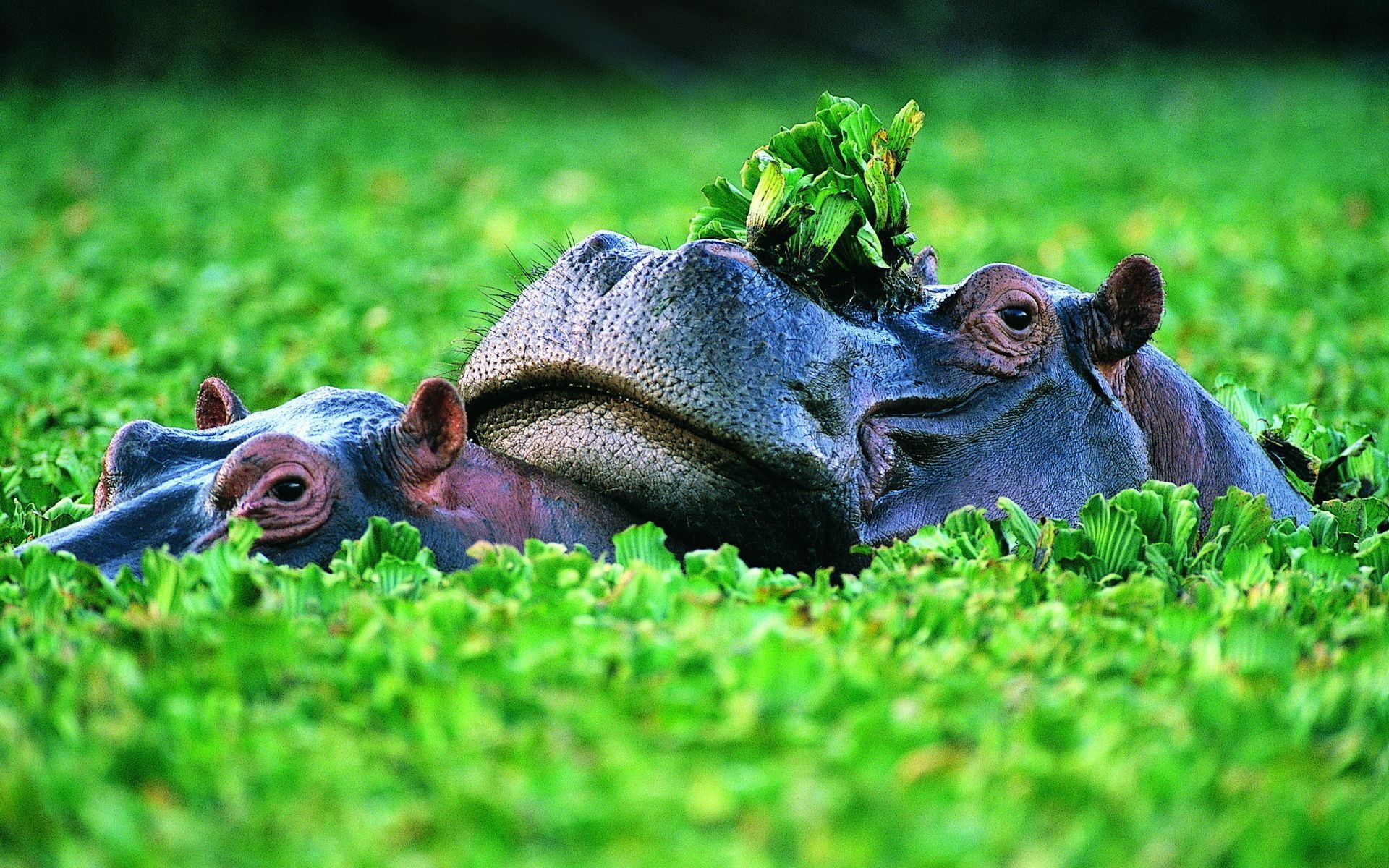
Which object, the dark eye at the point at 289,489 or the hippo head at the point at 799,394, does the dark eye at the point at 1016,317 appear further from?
the dark eye at the point at 289,489

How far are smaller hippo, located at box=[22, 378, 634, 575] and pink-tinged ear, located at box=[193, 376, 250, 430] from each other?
0.50ft

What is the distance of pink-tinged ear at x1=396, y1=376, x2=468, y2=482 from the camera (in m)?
2.77

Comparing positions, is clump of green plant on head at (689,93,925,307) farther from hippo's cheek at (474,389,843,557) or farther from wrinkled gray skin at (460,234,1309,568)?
hippo's cheek at (474,389,843,557)

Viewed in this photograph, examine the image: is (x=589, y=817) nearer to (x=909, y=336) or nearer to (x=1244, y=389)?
(x=909, y=336)

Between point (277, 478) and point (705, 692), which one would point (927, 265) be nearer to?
point (277, 478)

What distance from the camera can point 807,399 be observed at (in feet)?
9.04

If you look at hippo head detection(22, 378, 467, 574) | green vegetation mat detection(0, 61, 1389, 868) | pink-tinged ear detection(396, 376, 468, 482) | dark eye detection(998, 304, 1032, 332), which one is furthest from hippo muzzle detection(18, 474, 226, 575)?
dark eye detection(998, 304, 1032, 332)

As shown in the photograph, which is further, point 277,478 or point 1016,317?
point 1016,317

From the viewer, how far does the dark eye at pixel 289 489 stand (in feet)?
8.80

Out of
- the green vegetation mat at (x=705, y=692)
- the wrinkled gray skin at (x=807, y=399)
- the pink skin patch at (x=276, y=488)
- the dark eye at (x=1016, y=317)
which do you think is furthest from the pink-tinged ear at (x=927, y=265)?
the pink skin patch at (x=276, y=488)

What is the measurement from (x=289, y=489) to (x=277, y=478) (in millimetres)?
36

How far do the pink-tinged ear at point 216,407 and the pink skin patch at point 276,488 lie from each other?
1.42ft

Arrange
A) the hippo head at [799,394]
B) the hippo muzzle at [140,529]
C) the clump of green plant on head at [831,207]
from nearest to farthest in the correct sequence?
the hippo muzzle at [140,529]
the hippo head at [799,394]
the clump of green plant on head at [831,207]

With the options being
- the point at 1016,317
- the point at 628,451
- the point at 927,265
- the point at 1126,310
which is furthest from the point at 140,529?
the point at 1126,310
